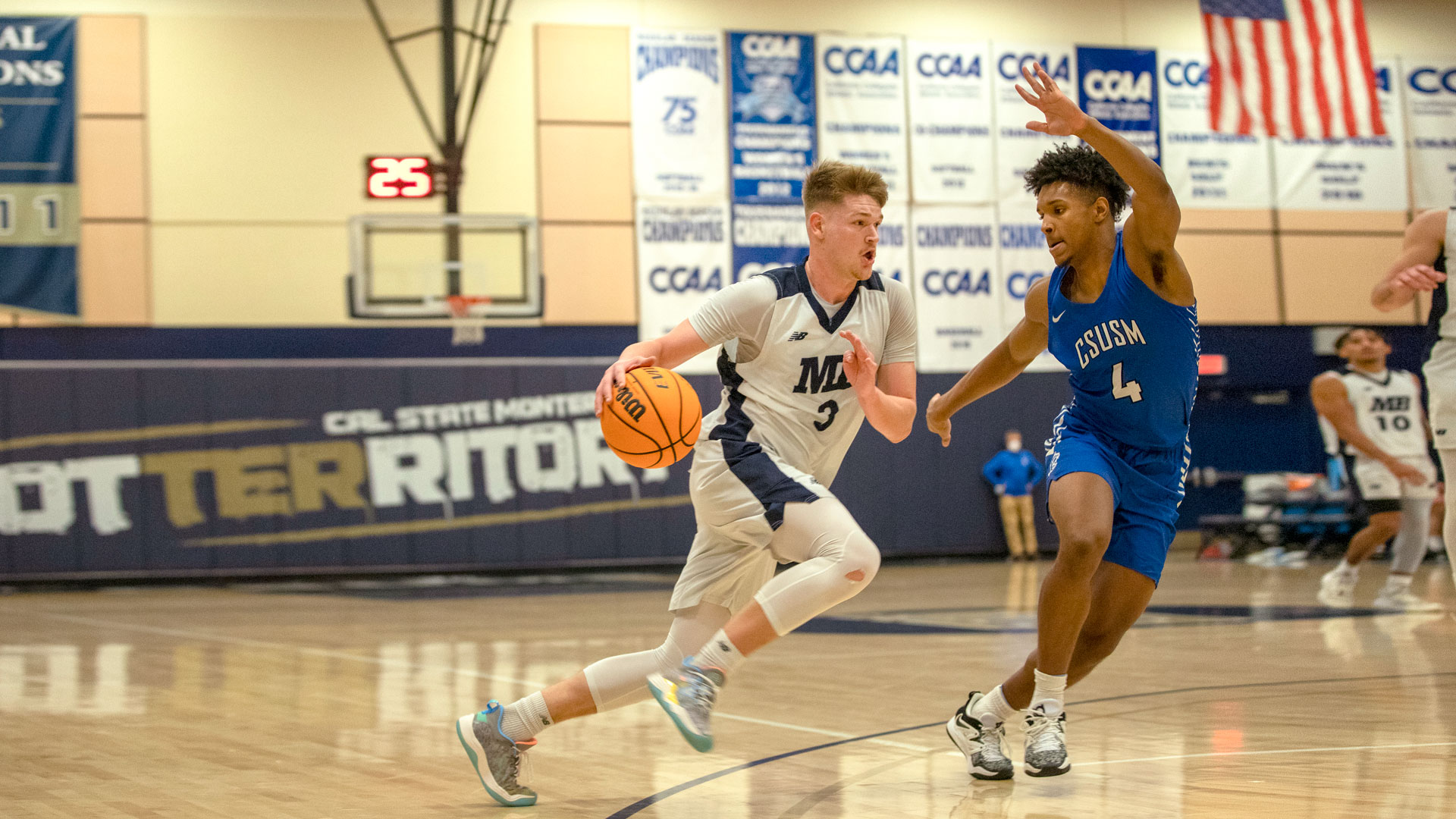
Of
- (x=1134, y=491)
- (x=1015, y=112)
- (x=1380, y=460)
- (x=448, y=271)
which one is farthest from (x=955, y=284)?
(x=1134, y=491)

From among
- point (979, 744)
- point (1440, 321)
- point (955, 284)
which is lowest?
point (979, 744)

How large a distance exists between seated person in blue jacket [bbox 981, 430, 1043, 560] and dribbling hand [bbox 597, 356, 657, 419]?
49.1ft

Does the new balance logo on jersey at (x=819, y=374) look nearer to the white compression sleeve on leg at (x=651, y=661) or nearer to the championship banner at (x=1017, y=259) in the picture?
the white compression sleeve on leg at (x=651, y=661)

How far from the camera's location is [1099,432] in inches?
176

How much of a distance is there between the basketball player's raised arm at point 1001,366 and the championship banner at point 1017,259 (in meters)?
14.8

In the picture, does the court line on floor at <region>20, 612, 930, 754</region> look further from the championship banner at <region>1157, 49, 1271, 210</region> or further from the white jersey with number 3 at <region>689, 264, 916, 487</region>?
the championship banner at <region>1157, 49, 1271, 210</region>

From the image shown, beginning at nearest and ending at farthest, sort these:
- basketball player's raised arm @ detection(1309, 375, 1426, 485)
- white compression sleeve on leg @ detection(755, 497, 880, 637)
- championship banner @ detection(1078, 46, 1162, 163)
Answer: white compression sleeve on leg @ detection(755, 497, 880, 637)
basketball player's raised arm @ detection(1309, 375, 1426, 485)
championship banner @ detection(1078, 46, 1162, 163)

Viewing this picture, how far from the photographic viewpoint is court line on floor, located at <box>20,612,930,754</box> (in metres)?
5.38

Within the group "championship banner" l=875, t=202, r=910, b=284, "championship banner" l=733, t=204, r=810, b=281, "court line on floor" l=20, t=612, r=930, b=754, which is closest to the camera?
"court line on floor" l=20, t=612, r=930, b=754

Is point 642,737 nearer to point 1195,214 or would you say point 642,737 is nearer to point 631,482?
point 631,482

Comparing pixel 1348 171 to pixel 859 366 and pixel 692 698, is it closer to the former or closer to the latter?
pixel 859 366

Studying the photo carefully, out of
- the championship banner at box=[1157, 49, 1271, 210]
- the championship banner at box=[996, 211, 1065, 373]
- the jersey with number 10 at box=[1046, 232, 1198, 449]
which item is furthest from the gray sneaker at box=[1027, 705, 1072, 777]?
the championship banner at box=[1157, 49, 1271, 210]

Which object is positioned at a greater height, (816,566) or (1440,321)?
(1440,321)

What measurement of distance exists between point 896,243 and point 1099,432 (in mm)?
14567
